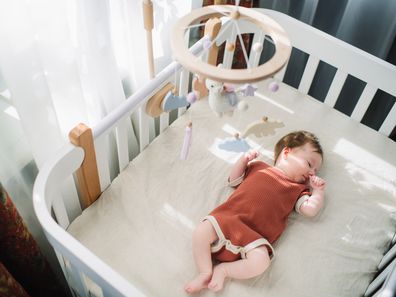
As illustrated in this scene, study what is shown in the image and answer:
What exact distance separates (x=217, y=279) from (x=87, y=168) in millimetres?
455

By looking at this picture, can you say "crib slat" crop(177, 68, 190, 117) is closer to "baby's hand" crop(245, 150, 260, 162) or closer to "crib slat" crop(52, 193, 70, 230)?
"baby's hand" crop(245, 150, 260, 162)

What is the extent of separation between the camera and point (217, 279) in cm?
114

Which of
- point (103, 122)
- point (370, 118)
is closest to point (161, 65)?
point (103, 122)

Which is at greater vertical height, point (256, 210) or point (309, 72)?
point (309, 72)

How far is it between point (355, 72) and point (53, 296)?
3.98ft

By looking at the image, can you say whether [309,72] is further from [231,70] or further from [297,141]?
[231,70]

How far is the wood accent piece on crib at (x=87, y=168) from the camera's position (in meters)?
1.07

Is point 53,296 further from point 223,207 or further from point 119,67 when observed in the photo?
point 119,67

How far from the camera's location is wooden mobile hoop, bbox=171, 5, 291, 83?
83 cm

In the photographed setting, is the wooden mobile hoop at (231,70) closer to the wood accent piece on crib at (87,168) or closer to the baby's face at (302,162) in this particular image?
the wood accent piece on crib at (87,168)

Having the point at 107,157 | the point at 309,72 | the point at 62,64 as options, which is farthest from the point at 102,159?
the point at 309,72

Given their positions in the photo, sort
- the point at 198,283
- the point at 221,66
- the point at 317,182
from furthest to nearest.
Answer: the point at 317,182 → the point at 198,283 → the point at 221,66

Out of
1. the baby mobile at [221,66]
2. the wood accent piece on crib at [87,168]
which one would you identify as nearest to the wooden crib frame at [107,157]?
the wood accent piece on crib at [87,168]

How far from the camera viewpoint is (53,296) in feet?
4.28
